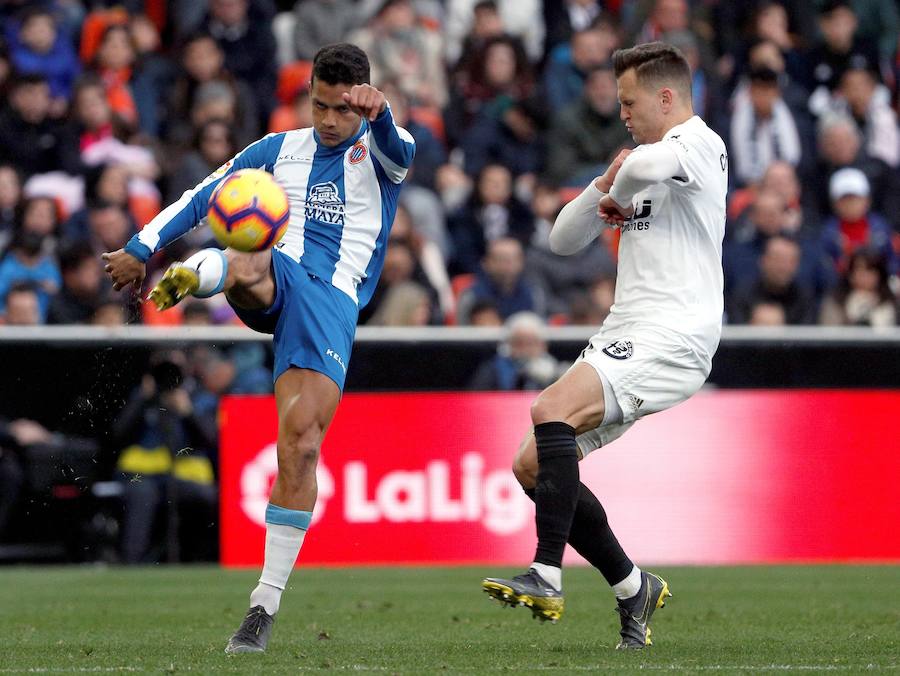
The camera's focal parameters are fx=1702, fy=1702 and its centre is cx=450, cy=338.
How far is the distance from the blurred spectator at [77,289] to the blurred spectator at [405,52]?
4.07m

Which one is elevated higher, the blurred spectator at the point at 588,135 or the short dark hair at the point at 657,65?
the blurred spectator at the point at 588,135

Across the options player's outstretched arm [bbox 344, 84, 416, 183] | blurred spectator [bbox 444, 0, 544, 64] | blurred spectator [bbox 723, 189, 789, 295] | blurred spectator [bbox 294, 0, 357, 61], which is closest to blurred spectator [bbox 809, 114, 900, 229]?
blurred spectator [bbox 723, 189, 789, 295]

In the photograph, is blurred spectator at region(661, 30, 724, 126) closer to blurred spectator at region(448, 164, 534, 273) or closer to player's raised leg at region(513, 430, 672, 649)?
blurred spectator at region(448, 164, 534, 273)

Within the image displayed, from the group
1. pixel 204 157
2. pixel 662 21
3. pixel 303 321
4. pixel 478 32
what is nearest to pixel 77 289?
pixel 204 157

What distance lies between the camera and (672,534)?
12.4m

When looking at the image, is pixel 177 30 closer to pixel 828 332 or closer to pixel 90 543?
pixel 90 543

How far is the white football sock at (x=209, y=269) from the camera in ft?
21.4

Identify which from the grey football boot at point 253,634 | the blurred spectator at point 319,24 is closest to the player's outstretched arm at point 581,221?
the grey football boot at point 253,634

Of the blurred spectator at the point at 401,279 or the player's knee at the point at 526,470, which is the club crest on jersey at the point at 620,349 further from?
the blurred spectator at the point at 401,279

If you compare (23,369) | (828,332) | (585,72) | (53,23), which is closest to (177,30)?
(53,23)

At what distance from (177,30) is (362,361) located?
235 inches

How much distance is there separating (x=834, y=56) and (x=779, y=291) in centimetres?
451

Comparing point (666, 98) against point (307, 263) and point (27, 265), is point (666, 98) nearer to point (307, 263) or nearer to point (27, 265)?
point (307, 263)

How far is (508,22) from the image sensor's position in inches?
704
